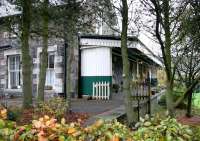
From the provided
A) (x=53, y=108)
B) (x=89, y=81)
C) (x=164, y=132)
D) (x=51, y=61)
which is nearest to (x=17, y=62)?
(x=51, y=61)

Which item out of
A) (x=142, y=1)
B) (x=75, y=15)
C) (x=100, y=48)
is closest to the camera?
Result: (x=142, y=1)

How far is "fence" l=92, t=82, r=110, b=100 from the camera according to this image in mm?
23719

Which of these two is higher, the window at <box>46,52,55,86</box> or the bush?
the window at <box>46,52,55,86</box>

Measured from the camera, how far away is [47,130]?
13.1 feet

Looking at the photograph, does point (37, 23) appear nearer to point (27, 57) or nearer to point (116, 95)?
point (27, 57)

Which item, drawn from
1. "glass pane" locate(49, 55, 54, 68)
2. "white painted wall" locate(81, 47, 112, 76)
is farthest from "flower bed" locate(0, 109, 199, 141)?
"glass pane" locate(49, 55, 54, 68)

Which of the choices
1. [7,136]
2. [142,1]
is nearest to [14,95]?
[142,1]

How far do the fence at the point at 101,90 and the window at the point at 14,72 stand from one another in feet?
19.7

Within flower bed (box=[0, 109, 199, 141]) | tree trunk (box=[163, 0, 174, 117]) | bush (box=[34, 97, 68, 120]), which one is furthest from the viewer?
bush (box=[34, 97, 68, 120])

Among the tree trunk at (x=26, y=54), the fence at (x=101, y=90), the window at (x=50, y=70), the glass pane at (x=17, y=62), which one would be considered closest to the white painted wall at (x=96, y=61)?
the fence at (x=101, y=90)

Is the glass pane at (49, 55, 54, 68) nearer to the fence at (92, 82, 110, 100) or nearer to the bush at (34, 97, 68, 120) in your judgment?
the fence at (92, 82, 110, 100)

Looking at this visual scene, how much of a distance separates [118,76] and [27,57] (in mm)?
12623

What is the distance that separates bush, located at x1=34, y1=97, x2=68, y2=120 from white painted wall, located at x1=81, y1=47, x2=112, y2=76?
8819 millimetres

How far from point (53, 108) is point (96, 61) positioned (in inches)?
389
